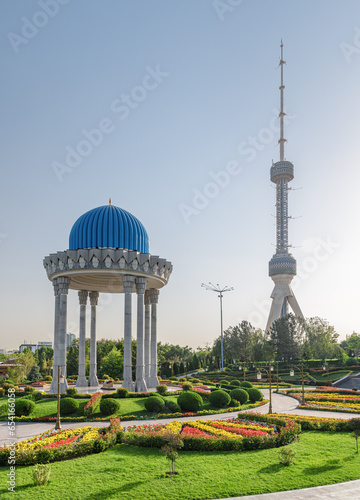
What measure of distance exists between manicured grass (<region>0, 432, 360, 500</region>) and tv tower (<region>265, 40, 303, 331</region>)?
345 feet

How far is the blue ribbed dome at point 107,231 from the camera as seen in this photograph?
123 feet

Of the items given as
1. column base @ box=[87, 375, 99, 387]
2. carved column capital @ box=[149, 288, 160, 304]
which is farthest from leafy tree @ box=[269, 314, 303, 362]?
column base @ box=[87, 375, 99, 387]

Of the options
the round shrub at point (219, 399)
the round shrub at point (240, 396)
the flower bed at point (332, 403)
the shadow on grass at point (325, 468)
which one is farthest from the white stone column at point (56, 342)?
the shadow on grass at point (325, 468)

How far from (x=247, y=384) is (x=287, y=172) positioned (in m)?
92.6

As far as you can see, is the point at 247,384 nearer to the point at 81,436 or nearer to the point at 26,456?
the point at 81,436

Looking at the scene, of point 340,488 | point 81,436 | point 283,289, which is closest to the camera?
point 340,488

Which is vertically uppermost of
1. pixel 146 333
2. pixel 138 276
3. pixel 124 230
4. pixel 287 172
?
pixel 287 172

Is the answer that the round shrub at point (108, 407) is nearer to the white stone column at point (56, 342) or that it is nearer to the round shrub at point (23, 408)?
the round shrub at point (23, 408)

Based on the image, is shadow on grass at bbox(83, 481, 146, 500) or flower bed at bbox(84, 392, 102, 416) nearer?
shadow on grass at bbox(83, 481, 146, 500)

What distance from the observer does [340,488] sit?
14.1 metres

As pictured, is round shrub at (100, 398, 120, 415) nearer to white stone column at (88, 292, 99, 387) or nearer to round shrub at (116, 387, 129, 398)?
round shrub at (116, 387, 129, 398)

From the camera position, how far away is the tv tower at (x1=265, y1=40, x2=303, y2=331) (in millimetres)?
121625

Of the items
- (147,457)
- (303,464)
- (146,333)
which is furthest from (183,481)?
(146,333)

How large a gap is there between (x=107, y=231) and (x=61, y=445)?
73.9ft
